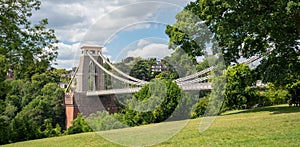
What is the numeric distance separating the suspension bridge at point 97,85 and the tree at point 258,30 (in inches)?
49.8

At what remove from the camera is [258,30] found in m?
11.1

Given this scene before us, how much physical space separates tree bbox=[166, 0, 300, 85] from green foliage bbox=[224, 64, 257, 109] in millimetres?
5119

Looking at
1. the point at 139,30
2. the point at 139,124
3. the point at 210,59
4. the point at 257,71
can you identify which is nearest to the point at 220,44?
the point at 210,59

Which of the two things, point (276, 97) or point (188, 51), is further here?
point (276, 97)

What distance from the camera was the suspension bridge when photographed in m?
11.3

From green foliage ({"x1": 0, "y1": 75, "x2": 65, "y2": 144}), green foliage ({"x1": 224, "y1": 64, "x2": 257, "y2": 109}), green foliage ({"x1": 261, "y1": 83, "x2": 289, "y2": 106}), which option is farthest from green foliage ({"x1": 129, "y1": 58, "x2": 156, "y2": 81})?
green foliage ({"x1": 0, "y1": 75, "x2": 65, "y2": 144})

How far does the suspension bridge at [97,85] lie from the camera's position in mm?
11316

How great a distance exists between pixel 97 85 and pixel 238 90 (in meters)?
7.67

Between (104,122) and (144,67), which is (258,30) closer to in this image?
(144,67)

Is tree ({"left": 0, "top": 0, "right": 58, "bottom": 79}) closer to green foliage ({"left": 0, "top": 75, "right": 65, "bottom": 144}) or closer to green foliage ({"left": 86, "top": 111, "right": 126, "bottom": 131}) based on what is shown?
green foliage ({"left": 86, "top": 111, "right": 126, "bottom": 131})

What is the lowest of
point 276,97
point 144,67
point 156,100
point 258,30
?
point 276,97

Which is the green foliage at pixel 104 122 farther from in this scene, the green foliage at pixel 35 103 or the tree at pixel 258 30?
the green foliage at pixel 35 103

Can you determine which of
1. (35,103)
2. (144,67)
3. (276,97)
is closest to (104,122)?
(144,67)

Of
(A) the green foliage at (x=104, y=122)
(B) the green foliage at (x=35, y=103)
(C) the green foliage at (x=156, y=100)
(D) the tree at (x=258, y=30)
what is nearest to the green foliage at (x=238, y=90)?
(D) the tree at (x=258, y=30)
